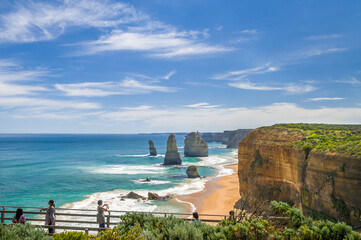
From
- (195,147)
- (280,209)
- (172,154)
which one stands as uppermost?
(280,209)

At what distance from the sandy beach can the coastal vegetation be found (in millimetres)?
21786

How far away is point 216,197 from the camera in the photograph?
37594mm

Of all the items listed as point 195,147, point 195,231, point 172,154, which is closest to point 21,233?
point 195,231

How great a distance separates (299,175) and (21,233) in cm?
2015

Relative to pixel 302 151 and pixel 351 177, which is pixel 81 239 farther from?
pixel 302 151

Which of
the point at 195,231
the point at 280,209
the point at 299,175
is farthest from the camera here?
the point at 299,175

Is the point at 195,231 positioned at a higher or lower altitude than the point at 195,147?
higher

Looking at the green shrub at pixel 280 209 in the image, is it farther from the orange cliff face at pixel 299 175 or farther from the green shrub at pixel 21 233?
the green shrub at pixel 21 233

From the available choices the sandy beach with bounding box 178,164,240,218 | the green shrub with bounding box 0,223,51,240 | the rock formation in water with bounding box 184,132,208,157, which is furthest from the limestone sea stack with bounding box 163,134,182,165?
the green shrub with bounding box 0,223,51,240

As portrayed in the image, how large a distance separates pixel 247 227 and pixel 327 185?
12.2m

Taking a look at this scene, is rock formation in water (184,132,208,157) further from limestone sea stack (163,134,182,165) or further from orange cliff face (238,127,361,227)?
orange cliff face (238,127,361,227)

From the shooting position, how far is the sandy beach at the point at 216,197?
104 feet

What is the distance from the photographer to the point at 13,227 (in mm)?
8484

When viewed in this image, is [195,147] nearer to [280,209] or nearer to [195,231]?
[280,209]
